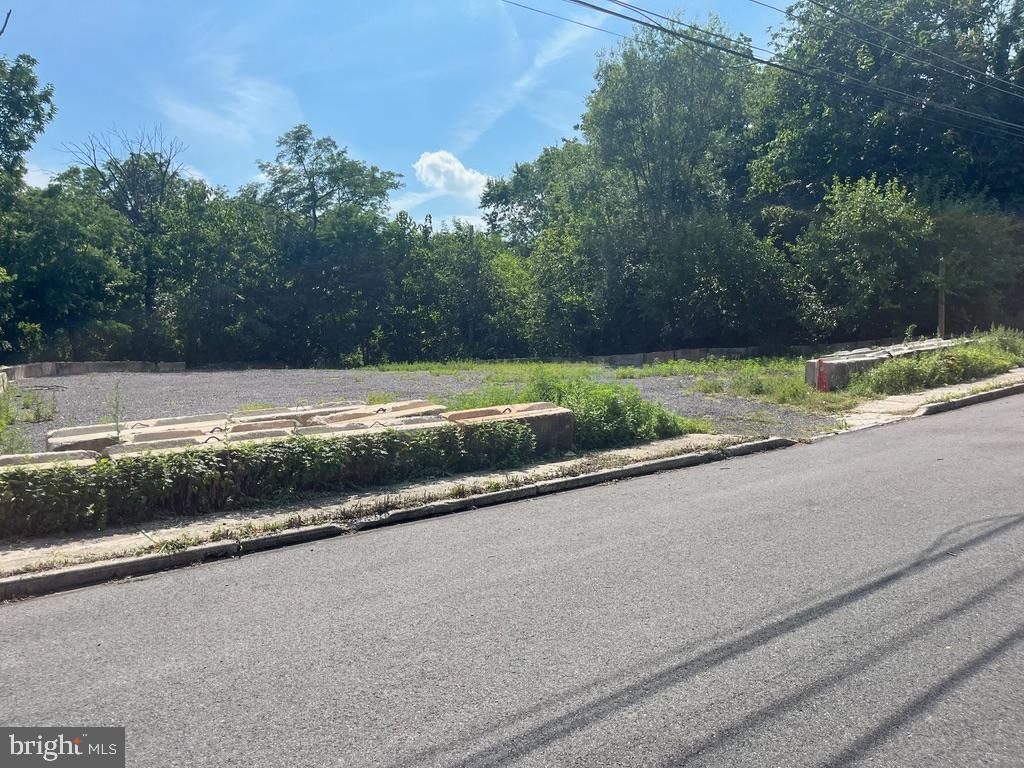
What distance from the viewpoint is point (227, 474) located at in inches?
290

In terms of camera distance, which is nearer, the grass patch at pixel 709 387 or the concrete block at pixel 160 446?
the concrete block at pixel 160 446

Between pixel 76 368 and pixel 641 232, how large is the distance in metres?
22.0

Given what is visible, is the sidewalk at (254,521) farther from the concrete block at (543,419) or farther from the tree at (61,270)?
the tree at (61,270)

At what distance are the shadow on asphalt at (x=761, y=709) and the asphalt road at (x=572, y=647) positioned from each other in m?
0.01

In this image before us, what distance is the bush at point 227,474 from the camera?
258 inches

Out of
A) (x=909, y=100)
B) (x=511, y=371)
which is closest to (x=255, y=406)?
(x=511, y=371)

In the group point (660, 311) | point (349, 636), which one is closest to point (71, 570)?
point (349, 636)

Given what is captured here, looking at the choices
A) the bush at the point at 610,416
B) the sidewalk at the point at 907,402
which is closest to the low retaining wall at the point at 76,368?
the bush at the point at 610,416

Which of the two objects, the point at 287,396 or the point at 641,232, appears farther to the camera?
the point at 641,232

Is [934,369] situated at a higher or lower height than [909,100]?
lower

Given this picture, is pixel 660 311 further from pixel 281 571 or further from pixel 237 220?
pixel 281 571

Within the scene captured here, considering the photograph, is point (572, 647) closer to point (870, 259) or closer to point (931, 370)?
point (931, 370)

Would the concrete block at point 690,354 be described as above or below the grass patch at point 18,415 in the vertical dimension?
above

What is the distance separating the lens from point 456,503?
768 cm
